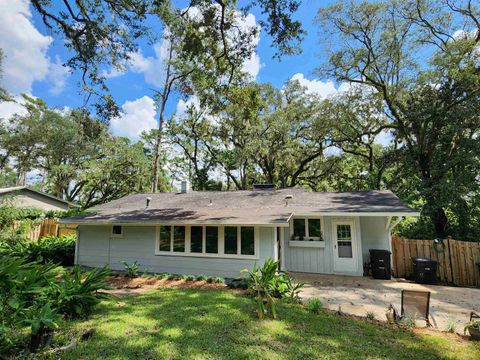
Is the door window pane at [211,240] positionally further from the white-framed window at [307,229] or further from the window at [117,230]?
the window at [117,230]

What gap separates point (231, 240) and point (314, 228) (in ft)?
11.1

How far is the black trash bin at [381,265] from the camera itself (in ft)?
30.0

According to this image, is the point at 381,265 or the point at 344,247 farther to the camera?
the point at 344,247

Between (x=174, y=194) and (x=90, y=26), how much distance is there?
8.28m

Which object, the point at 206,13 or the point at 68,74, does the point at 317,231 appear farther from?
the point at 68,74

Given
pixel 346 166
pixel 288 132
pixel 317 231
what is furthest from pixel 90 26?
pixel 346 166

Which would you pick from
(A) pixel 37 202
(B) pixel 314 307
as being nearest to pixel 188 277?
(B) pixel 314 307

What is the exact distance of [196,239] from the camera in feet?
Answer: 31.7

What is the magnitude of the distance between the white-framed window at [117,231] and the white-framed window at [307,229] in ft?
22.5

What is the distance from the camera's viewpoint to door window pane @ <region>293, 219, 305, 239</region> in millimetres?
10414

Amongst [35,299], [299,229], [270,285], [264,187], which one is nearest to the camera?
[35,299]

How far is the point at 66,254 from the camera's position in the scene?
1173cm

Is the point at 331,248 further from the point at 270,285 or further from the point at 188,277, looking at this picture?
the point at 188,277

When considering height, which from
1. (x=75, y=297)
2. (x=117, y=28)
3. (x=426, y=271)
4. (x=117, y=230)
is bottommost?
(x=426, y=271)
